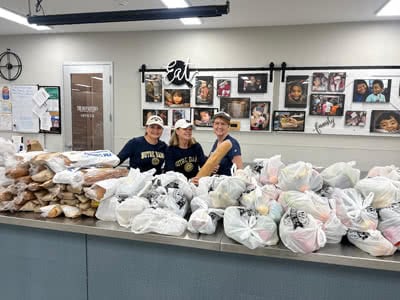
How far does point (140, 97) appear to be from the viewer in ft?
12.6

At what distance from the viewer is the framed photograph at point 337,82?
3254 mm

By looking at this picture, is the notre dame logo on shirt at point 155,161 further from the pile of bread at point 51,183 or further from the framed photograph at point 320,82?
the framed photograph at point 320,82

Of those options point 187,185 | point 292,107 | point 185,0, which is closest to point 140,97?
point 185,0

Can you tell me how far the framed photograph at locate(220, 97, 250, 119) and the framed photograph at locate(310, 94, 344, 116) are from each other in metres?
0.78

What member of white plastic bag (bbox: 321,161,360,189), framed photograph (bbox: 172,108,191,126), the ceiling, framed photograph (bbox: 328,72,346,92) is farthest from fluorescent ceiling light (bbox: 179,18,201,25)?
white plastic bag (bbox: 321,161,360,189)

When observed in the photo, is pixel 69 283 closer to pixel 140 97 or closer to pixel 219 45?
pixel 140 97

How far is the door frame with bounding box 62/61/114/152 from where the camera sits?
154 inches

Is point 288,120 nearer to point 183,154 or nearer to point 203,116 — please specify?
point 203,116

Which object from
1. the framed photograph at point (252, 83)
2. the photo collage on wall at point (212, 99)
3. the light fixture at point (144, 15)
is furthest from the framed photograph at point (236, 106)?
the light fixture at point (144, 15)

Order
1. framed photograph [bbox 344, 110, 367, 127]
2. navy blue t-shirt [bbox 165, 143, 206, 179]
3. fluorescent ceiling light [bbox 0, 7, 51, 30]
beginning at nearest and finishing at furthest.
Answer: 1. navy blue t-shirt [bbox 165, 143, 206, 179]
2. fluorescent ceiling light [bbox 0, 7, 51, 30]
3. framed photograph [bbox 344, 110, 367, 127]

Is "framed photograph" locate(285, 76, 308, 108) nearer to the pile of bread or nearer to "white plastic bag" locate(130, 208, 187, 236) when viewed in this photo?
the pile of bread

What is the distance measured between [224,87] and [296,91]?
0.88 metres

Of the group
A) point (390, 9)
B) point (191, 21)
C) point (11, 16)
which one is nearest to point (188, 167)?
point (191, 21)

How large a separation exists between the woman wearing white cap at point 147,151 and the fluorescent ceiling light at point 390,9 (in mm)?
2465
